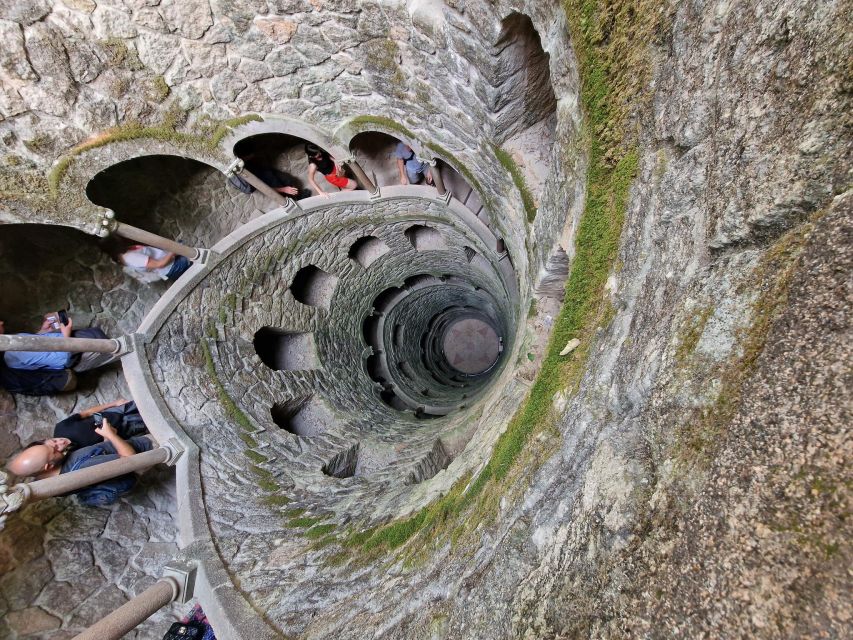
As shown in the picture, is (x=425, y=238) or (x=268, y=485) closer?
(x=268, y=485)

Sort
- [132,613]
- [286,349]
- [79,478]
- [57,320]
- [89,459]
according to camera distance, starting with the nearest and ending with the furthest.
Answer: [132,613], [79,478], [89,459], [57,320], [286,349]

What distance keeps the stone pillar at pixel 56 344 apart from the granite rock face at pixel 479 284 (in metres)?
0.42

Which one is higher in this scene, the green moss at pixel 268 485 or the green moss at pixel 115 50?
the green moss at pixel 115 50

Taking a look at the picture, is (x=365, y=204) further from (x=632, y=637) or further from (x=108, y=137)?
(x=632, y=637)

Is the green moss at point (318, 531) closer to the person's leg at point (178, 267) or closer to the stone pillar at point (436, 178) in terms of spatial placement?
the person's leg at point (178, 267)

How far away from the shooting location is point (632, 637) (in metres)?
1.33

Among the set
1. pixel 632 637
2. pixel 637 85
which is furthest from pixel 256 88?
pixel 632 637

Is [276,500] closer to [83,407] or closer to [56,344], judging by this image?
[83,407]

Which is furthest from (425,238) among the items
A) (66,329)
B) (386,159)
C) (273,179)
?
(66,329)

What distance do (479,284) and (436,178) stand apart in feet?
11.5

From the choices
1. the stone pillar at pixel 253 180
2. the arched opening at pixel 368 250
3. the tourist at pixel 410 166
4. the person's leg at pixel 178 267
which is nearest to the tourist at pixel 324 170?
the stone pillar at pixel 253 180

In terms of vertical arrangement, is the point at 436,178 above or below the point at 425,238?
above

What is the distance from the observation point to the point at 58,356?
460cm

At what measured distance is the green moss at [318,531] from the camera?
4.15 metres
